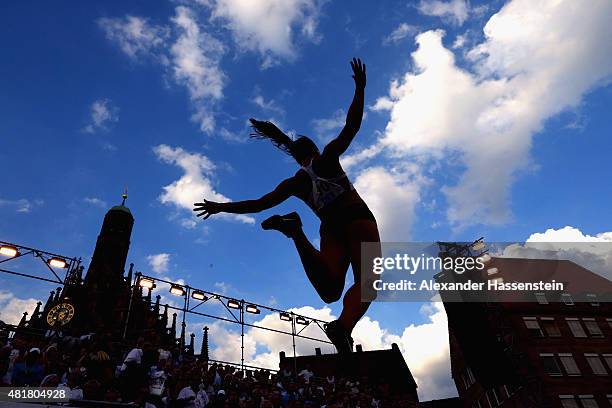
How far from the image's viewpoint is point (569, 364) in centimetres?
2534

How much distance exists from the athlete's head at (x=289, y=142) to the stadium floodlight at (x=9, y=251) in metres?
16.1

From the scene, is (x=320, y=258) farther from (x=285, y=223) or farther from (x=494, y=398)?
(x=494, y=398)

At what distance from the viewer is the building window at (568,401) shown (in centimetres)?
2377

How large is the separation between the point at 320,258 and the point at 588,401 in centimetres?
2928

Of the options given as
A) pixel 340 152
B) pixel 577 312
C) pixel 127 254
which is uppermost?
pixel 127 254

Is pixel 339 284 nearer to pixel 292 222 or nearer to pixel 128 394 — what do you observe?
pixel 292 222

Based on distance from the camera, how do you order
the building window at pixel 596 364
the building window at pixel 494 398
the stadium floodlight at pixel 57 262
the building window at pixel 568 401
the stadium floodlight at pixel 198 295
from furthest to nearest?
1. the building window at pixel 494 398
2. the building window at pixel 596 364
3. the building window at pixel 568 401
4. the stadium floodlight at pixel 198 295
5. the stadium floodlight at pixel 57 262

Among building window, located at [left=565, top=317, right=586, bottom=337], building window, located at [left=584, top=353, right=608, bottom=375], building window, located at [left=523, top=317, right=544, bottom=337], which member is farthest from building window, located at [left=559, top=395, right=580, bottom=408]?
building window, located at [left=565, top=317, right=586, bottom=337]

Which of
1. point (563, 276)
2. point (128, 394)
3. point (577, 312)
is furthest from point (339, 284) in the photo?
point (563, 276)

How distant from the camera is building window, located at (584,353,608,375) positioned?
2506cm

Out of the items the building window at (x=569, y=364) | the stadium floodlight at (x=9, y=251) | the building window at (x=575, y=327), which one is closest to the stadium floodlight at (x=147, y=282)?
the stadium floodlight at (x=9, y=251)

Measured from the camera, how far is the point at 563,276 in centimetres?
3228

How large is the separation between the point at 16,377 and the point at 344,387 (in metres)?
9.68

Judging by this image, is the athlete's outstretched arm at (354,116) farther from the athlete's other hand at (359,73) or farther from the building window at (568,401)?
the building window at (568,401)
